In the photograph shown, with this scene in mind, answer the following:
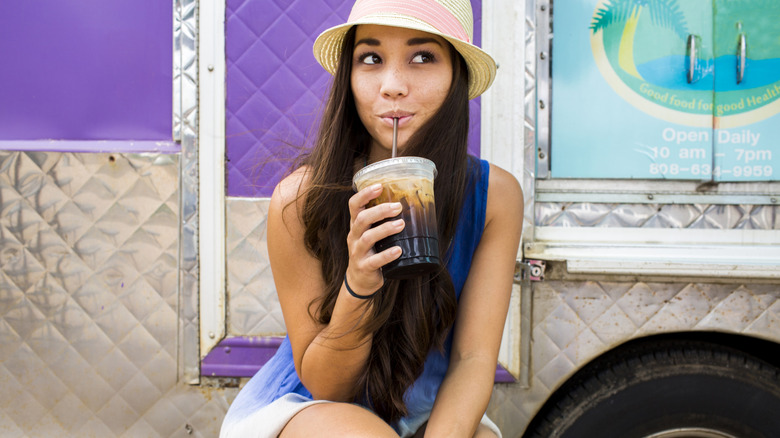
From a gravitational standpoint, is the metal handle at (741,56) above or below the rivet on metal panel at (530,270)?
above

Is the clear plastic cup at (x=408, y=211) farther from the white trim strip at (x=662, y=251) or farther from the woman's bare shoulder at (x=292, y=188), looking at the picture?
the white trim strip at (x=662, y=251)

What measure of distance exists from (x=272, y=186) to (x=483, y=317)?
1022 mm

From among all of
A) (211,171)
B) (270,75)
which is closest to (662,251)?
(270,75)

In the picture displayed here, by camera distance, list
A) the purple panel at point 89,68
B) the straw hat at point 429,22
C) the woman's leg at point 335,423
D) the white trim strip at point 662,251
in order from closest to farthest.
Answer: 1. the woman's leg at point 335,423
2. the straw hat at point 429,22
3. the white trim strip at point 662,251
4. the purple panel at point 89,68

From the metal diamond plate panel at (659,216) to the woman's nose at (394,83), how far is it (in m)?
A: 0.94

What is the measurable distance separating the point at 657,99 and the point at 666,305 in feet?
2.64

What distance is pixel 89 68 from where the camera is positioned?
6.83 feet

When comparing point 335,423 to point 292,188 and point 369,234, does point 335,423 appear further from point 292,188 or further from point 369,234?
point 292,188

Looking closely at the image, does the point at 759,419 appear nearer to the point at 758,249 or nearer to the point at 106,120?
the point at 758,249

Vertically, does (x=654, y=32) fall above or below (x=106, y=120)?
above

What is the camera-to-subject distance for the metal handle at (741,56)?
201cm

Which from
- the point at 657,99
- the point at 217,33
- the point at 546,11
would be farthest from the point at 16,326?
the point at 657,99

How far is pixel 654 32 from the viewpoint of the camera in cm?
205

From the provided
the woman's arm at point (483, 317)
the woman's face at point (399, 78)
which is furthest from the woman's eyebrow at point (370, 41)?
the woman's arm at point (483, 317)
